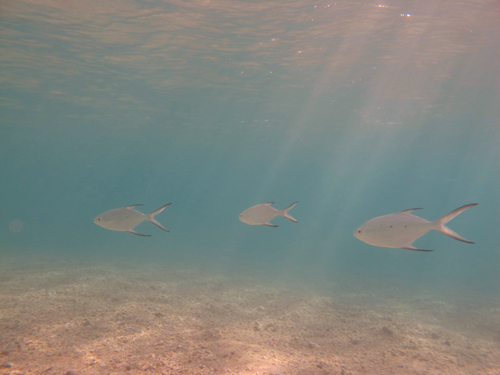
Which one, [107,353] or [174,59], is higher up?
[174,59]

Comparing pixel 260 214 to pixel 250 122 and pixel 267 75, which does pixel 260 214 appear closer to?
pixel 267 75

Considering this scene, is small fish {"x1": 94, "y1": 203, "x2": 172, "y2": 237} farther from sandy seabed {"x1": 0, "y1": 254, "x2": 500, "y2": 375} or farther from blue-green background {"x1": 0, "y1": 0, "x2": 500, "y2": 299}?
blue-green background {"x1": 0, "y1": 0, "x2": 500, "y2": 299}

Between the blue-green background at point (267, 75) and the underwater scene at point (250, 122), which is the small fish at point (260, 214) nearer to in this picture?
the underwater scene at point (250, 122)

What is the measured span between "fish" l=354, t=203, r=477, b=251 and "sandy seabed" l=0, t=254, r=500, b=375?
236cm

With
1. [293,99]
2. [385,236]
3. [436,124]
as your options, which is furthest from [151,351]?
[436,124]

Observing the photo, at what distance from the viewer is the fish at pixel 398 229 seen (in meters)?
3.63

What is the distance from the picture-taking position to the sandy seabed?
13.9ft

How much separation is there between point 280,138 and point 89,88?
23.7 m

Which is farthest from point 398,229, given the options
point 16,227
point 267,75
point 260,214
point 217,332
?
point 16,227

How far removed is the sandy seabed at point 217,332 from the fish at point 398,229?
2360 mm

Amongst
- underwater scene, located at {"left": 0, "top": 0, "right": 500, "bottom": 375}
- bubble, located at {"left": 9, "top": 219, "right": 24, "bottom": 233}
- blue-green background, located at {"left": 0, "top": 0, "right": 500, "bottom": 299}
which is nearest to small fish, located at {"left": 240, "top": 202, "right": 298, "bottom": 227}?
underwater scene, located at {"left": 0, "top": 0, "right": 500, "bottom": 375}

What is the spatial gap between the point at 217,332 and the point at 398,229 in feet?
14.2

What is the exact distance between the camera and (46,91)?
69.5 ft

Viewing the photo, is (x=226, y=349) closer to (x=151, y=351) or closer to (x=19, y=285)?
(x=151, y=351)
